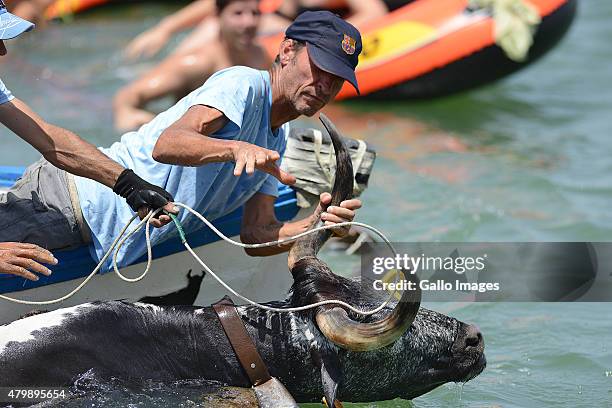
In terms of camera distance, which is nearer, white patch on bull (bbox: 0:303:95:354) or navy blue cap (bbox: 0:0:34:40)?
white patch on bull (bbox: 0:303:95:354)

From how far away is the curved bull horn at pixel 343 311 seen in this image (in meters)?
3.85

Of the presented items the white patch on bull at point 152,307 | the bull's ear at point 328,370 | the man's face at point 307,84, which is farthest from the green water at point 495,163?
the man's face at point 307,84

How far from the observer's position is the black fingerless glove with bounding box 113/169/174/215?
429cm

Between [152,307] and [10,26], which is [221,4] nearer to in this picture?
[10,26]

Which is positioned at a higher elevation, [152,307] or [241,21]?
[152,307]

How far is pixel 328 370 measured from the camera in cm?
435

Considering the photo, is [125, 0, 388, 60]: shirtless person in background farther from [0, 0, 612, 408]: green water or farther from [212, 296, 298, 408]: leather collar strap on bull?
[212, 296, 298, 408]: leather collar strap on bull

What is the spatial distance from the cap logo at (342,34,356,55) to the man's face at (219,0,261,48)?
3.54m

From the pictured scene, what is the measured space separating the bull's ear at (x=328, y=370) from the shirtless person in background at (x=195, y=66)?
161 inches

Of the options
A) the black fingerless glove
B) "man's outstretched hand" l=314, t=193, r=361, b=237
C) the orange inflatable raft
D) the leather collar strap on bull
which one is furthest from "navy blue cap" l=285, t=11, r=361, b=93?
the orange inflatable raft

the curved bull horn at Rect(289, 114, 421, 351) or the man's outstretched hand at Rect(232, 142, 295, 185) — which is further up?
the man's outstretched hand at Rect(232, 142, 295, 185)

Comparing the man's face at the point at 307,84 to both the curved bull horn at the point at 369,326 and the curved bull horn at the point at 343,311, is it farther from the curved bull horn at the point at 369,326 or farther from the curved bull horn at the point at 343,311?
the curved bull horn at the point at 369,326

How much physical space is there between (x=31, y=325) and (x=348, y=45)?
64.9 inches

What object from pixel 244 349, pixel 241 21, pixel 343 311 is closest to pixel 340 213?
pixel 343 311
